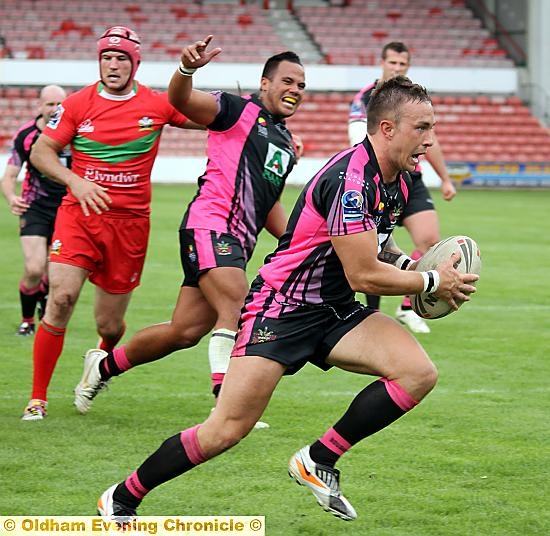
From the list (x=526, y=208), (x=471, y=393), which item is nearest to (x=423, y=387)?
(x=471, y=393)

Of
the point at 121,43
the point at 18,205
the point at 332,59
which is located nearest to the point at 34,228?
the point at 18,205

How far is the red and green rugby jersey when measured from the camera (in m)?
6.83

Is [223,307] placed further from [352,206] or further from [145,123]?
[352,206]

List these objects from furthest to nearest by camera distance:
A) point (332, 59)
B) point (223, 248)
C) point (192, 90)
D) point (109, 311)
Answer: point (332, 59) < point (109, 311) < point (223, 248) < point (192, 90)

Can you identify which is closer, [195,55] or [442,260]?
[442,260]

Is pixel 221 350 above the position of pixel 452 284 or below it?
below

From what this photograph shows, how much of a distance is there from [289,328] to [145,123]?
2.61 m

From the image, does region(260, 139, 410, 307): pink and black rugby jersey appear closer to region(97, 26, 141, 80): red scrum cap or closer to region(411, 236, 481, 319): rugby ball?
region(411, 236, 481, 319): rugby ball

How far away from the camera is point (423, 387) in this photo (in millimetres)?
4695

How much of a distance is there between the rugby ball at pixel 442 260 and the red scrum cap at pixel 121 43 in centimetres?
262

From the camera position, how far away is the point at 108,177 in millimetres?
6906

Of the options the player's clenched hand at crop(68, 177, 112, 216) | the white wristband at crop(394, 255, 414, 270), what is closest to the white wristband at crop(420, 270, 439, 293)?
the white wristband at crop(394, 255, 414, 270)

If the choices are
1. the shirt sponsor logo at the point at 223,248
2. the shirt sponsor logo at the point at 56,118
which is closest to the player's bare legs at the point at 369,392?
the shirt sponsor logo at the point at 223,248

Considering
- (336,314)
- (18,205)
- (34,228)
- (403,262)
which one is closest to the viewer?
(336,314)
